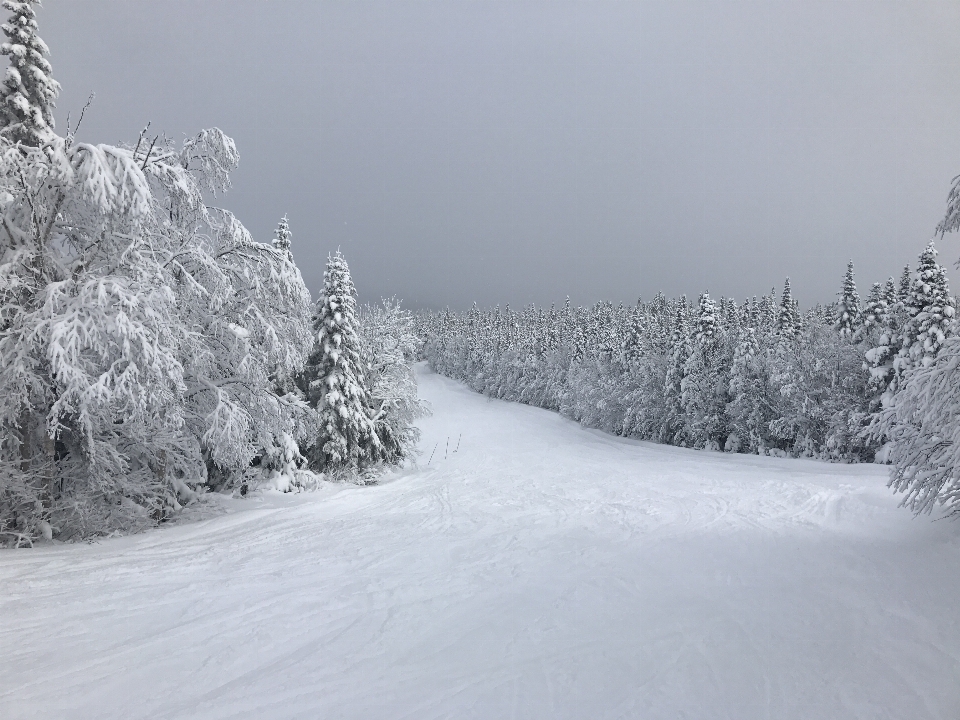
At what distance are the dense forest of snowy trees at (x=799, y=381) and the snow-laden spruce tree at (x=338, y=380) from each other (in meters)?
15.3

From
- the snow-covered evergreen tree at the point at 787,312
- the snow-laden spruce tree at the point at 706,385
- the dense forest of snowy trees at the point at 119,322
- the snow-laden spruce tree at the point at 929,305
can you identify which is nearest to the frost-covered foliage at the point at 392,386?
the dense forest of snowy trees at the point at 119,322

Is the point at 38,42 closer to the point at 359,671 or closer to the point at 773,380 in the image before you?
the point at 359,671

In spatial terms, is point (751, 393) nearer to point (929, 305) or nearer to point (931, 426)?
point (929, 305)

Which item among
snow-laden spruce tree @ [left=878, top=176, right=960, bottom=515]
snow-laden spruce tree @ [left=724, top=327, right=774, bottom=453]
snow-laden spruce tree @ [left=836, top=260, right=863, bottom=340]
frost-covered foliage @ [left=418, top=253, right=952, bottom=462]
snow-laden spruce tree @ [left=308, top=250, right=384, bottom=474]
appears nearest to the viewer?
snow-laden spruce tree @ [left=878, top=176, right=960, bottom=515]

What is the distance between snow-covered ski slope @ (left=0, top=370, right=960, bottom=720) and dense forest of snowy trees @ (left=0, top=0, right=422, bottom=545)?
5.04 feet

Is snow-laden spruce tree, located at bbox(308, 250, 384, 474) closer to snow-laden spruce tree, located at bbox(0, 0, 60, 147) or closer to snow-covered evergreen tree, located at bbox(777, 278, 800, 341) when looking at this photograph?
snow-laden spruce tree, located at bbox(0, 0, 60, 147)

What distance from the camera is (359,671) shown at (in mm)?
5059

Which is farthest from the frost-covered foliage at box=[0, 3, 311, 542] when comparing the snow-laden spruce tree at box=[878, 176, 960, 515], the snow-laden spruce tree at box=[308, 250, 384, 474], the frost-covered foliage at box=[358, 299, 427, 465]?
the snow-laden spruce tree at box=[878, 176, 960, 515]

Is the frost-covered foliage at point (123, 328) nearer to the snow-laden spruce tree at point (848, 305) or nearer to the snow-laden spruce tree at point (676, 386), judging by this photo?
the snow-laden spruce tree at point (676, 386)

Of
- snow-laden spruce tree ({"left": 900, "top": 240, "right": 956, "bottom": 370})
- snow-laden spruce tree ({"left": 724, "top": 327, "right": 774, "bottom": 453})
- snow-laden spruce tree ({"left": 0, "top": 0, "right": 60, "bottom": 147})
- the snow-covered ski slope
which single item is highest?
snow-laden spruce tree ({"left": 900, "top": 240, "right": 956, "bottom": 370})

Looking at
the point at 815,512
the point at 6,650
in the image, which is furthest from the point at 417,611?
the point at 815,512

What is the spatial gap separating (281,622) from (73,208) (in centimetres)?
879

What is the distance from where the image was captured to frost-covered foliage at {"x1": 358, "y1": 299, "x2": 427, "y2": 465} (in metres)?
21.4

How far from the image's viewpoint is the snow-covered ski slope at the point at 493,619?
184 inches
